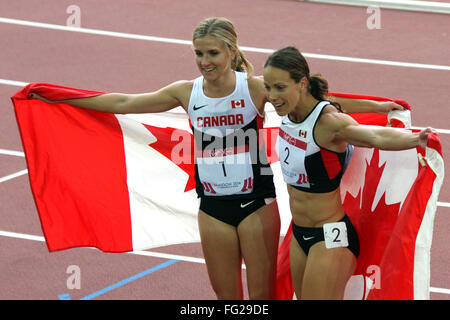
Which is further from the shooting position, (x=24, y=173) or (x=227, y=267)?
(x=24, y=173)

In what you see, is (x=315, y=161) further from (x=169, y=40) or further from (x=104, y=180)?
(x=169, y=40)

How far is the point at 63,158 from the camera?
7.00m

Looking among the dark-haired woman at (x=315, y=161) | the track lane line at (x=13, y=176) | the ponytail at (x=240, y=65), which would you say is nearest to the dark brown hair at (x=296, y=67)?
the dark-haired woman at (x=315, y=161)

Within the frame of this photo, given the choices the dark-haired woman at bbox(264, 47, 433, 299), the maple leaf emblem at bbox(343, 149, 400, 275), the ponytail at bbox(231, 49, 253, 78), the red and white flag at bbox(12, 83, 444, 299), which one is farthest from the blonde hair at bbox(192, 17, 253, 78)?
the maple leaf emblem at bbox(343, 149, 400, 275)

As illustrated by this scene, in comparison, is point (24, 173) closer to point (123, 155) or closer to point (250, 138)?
point (123, 155)

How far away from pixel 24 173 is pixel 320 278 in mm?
5663

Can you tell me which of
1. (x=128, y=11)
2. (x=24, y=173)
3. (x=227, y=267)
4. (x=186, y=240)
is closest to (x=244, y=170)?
(x=227, y=267)

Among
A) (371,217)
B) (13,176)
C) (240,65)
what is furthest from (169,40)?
(371,217)

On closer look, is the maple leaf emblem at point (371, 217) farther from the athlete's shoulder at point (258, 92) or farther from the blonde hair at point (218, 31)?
the blonde hair at point (218, 31)

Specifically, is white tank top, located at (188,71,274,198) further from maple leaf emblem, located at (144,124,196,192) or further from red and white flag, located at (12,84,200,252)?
red and white flag, located at (12,84,200,252)

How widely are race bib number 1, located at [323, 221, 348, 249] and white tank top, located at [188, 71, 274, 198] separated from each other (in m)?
0.60

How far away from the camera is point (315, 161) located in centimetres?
561

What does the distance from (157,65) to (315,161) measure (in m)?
8.13

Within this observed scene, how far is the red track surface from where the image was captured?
830 cm
